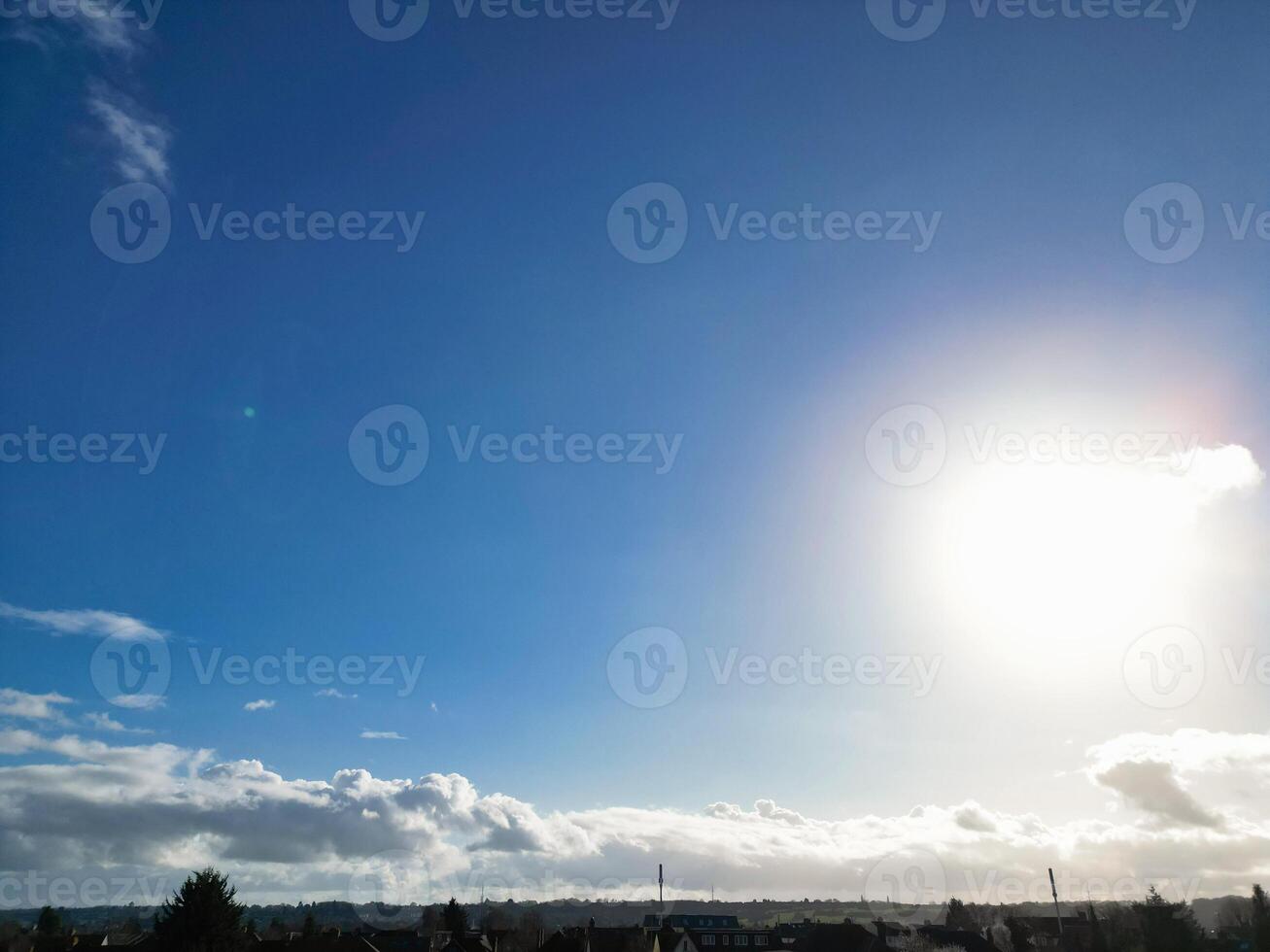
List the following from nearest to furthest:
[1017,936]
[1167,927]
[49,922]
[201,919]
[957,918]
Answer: [201,919]
[1167,927]
[1017,936]
[49,922]
[957,918]

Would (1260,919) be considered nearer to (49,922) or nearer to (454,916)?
(454,916)

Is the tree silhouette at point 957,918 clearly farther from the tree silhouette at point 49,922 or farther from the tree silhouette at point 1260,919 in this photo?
the tree silhouette at point 49,922

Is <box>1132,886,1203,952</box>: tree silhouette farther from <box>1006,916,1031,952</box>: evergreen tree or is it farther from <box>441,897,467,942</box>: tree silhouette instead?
<box>441,897,467,942</box>: tree silhouette

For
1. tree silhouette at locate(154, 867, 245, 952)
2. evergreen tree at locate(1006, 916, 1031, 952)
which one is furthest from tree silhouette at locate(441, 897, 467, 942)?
evergreen tree at locate(1006, 916, 1031, 952)

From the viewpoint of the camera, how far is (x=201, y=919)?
43594mm

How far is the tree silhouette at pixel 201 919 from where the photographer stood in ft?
141

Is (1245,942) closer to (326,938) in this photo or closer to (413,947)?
(413,947)

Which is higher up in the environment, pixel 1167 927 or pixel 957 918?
pixel 1167 927

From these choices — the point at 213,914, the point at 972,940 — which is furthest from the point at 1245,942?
the point at 213,914

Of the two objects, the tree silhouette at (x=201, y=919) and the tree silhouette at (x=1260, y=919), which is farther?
the tree silhouette at (x=1260, y=919)

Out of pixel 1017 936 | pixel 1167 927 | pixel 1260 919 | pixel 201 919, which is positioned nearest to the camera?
pixel 201 919

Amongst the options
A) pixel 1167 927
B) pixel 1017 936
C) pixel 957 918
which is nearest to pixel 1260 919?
pixel 1167 927

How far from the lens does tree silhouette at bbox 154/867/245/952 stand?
43000 mm

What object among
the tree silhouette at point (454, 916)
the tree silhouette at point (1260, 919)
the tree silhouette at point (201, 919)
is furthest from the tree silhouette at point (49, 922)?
the tree silhouette at point (1260, 919)
